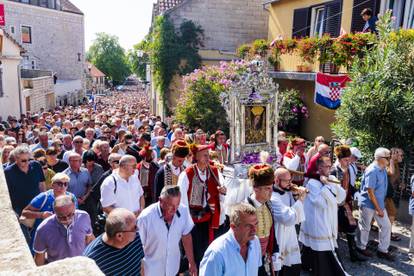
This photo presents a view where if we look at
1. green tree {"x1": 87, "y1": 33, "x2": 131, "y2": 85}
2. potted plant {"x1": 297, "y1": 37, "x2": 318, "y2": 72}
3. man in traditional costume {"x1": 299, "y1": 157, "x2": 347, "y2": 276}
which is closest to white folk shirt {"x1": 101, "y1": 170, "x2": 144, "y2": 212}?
man in traditional costume {"x1": 299, "y1": 157, "x2": 347, "y2": 276}

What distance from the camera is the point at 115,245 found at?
3381 mm

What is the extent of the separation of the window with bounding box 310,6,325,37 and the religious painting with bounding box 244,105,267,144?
865 cm

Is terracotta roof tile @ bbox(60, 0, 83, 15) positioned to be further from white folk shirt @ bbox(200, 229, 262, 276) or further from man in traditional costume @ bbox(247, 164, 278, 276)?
white folk shirt @ bbox(200, 229, 262, 276)

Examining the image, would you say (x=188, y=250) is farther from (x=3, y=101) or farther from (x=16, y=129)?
(x=3, y=101)

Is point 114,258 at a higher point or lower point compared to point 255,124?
lower

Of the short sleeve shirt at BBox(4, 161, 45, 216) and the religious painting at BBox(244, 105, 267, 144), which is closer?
the short sleeve shirt at BBox(4, 161, 45, 216)

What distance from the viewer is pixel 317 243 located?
17.6 feet

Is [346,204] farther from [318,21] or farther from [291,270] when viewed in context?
[318,21]

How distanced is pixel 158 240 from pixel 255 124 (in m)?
3.76

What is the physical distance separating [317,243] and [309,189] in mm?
742

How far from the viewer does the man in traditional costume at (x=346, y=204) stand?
240 inches

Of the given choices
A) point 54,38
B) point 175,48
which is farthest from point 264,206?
point 54,38

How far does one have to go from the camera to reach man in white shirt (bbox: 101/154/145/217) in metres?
5.01

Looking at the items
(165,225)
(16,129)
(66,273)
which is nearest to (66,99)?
(16,129)
